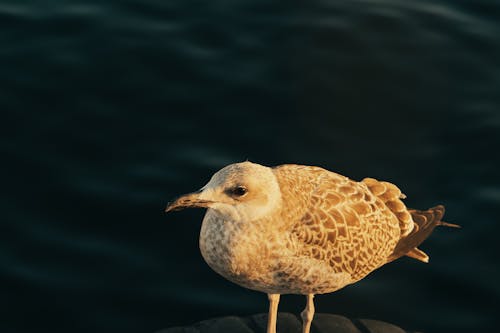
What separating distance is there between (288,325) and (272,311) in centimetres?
70

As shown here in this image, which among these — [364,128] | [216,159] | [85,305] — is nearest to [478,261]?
[364,128]

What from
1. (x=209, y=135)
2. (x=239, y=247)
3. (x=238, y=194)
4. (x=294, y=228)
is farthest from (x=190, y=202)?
(x=209, y=135)

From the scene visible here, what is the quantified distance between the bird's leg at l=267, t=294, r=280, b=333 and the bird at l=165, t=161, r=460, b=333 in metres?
0.01

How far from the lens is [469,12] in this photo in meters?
16.5

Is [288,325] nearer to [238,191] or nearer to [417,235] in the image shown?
[417,235]

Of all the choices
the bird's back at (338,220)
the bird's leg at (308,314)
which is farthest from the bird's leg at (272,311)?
the bird's back at (338,220)

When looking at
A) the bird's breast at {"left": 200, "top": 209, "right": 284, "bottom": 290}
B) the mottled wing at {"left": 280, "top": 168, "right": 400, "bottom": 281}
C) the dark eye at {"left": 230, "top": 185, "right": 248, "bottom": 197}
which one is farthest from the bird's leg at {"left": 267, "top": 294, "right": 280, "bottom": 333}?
the dark eye at {"left": 230, "top": 185, "right": 248, "bottom": 197}

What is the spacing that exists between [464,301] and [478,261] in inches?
28.4

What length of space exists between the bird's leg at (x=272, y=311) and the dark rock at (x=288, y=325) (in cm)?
42

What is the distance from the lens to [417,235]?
10.3 metres

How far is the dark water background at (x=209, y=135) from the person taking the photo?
36.9 ft

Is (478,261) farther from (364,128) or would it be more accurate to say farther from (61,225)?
(61,225)

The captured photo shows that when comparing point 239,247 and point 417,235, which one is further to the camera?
point 417,235

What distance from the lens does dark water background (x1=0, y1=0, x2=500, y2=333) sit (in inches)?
442
